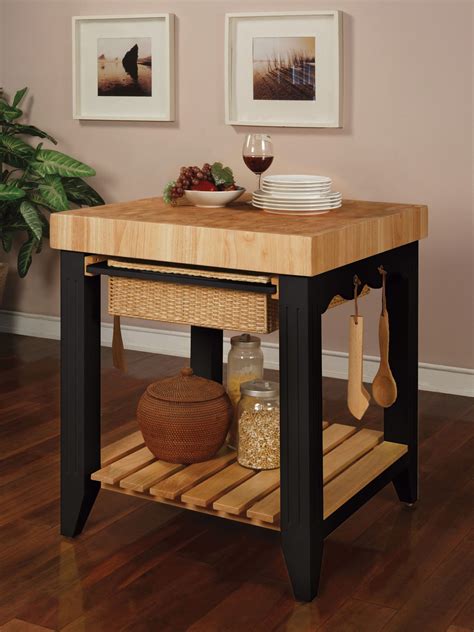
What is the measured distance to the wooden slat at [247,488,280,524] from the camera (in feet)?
8.00

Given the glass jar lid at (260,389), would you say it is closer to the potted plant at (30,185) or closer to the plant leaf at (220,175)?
the plant leaf at (220,175)

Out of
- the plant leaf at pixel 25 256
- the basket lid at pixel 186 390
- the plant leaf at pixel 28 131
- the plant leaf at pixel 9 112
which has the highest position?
the plant leaf at pixel 9 112

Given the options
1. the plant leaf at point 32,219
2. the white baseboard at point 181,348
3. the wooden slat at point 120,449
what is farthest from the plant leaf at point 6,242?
the wooden slat at point 120,449

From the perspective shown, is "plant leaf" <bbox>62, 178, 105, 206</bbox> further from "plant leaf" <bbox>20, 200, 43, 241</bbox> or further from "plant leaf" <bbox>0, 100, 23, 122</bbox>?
"plant leaf" <bbox>0, 100, 23, 122</bbox>

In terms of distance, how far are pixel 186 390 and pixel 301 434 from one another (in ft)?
1.59

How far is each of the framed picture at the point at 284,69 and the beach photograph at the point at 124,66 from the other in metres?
0.45

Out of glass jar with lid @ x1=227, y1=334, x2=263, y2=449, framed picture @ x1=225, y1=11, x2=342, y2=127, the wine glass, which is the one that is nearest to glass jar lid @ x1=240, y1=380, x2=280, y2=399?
glass jar with lid @ x1=227, y1=334, x2=263, y2=449

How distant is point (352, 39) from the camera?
13.9 feet

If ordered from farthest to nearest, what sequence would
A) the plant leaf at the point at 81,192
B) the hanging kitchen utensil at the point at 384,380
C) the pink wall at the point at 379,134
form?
1. the plant leaf at the point at 81,192
2. the pink wall at the point at 379,134
3. the hanging kitchen utensil at the point at 384,380

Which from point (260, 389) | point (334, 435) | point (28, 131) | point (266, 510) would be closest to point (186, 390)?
point (260, 389)

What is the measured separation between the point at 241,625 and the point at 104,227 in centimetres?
101

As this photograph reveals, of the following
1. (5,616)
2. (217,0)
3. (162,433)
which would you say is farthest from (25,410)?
(217,0)

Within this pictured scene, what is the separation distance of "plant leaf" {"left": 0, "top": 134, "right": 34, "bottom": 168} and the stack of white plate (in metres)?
2.45

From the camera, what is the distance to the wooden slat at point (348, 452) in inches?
108
